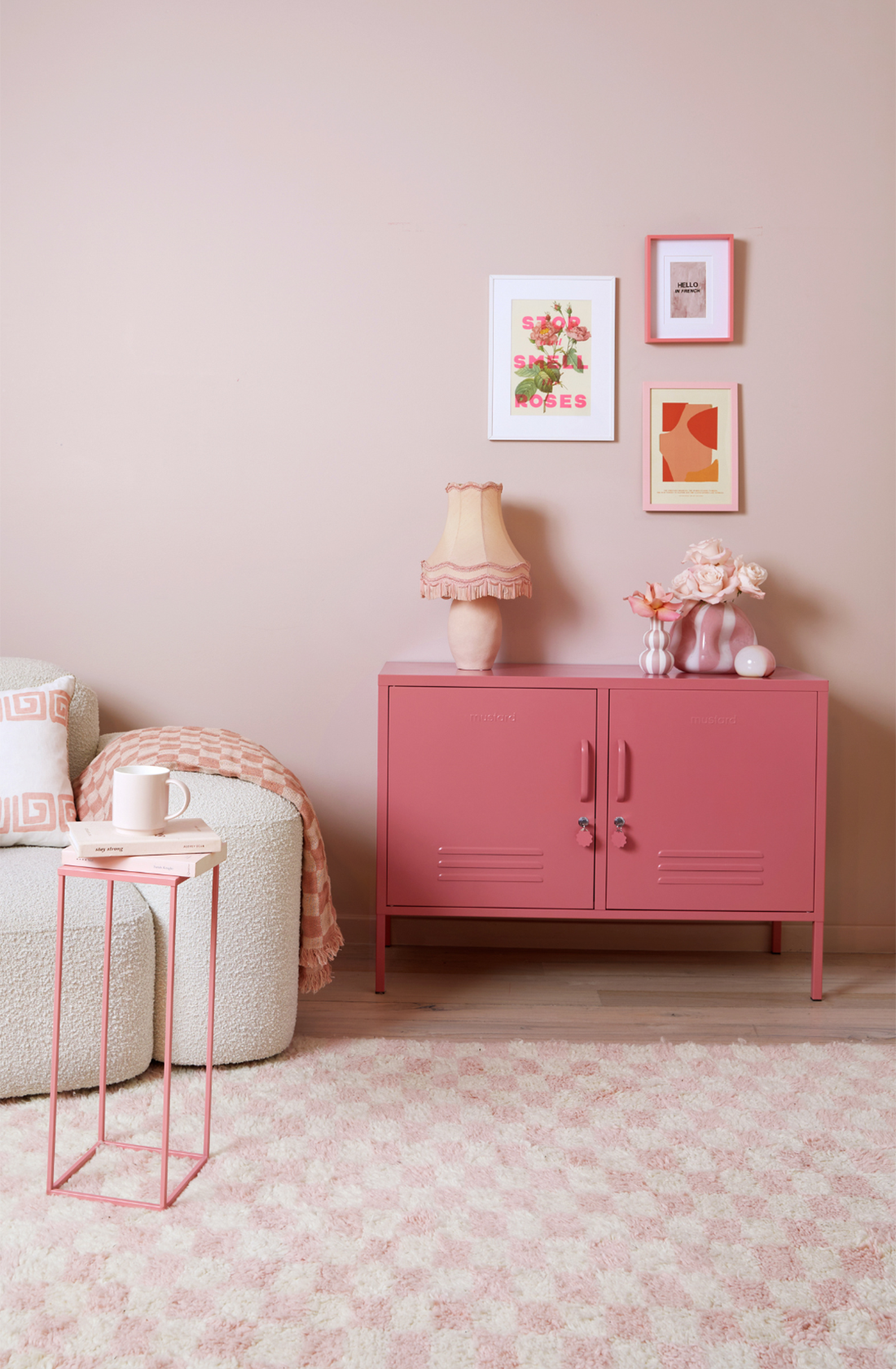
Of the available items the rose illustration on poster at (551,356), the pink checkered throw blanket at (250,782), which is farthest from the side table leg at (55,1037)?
the rose illustration on poster at (551,356)

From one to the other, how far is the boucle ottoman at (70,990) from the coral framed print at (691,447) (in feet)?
5.61

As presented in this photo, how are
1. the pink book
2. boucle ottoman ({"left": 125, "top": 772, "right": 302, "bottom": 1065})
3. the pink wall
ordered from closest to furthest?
A: the pink book → boucle ottoman ({"left": 125, "top": 772, "right": 302, "bottom": 1065}) → the pink wall

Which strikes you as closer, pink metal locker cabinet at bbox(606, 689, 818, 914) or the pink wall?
pink metal locker cabinet at bbox(606, 689, 818, 914)

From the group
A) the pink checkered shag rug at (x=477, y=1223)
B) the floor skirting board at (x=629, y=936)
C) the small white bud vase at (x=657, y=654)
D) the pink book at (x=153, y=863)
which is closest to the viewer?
the pink checkered shag rug at (x=477, y=1223)

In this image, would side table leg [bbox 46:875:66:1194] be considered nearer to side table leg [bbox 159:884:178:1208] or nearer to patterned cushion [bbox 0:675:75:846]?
side table leg [bbox 159:884:178:1208]

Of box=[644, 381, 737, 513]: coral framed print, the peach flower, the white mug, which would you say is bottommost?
the white mug

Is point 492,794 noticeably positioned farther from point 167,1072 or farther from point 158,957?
point 167,1072

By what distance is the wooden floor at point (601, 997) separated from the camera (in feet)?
6.66

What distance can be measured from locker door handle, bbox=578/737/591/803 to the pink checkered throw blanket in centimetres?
62

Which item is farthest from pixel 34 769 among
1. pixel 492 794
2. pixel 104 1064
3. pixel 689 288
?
pixel 689 288

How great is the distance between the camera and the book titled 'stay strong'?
1309mm

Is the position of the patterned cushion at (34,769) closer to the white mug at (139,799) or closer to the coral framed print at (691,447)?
the white mug at (139,799)

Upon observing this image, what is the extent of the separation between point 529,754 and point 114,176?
1900mm

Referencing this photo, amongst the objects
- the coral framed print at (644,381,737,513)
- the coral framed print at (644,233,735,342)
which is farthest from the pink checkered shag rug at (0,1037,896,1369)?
the coral framed print at (644,233,735,342)
